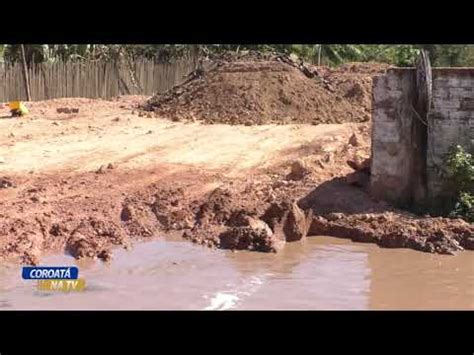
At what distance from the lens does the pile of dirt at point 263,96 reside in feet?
57.7

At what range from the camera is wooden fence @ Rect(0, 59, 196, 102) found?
19.2 m

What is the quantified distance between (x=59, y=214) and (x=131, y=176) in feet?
6.82

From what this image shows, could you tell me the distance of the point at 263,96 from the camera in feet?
59.7

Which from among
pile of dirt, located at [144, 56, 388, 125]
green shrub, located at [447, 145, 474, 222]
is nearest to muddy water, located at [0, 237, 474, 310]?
green shrub, located at [447, 145, 474, 222]

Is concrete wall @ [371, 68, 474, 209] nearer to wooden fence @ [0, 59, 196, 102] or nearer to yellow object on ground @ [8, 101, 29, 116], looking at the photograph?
yellow object on ground @ [8, 101, 29, 116]

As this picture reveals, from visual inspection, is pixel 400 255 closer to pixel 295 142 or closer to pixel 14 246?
pixel 14 246

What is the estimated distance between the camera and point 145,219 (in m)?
9.03

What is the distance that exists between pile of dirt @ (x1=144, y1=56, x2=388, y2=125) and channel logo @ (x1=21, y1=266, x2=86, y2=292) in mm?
10363

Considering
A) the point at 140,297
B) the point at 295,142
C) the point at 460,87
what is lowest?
the point at 140,297

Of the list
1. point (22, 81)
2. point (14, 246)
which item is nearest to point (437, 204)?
point (14, 246)

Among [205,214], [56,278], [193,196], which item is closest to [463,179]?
[205,214]

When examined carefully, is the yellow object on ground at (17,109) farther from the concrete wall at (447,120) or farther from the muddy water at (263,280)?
the concrete wall at (447,120)

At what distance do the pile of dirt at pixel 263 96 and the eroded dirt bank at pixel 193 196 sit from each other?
136 inches

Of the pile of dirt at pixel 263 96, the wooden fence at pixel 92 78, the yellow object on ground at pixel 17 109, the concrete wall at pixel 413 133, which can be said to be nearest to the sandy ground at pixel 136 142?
the yellow object on ground at pixel 17 109
